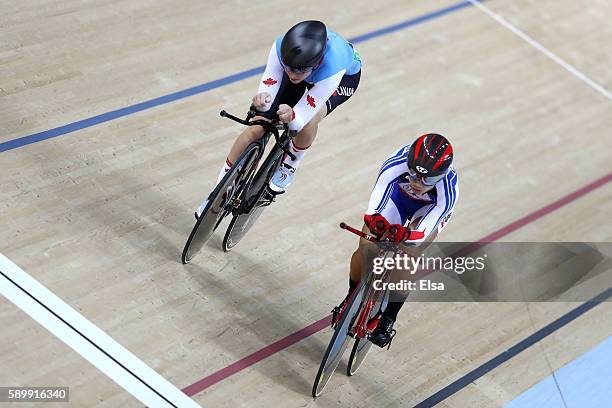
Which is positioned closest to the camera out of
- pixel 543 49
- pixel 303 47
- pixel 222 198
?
pixel 303 47

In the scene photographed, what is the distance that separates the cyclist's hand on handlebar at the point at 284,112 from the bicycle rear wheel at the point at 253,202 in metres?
0.40

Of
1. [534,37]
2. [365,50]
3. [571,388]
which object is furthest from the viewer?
[534,37]

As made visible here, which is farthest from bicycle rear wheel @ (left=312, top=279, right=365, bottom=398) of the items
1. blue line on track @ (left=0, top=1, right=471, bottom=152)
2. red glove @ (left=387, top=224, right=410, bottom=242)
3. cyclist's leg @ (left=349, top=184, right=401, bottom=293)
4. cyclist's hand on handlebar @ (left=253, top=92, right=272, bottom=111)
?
blue line on track @ (left=0, top=1, right=471, bottom=152)

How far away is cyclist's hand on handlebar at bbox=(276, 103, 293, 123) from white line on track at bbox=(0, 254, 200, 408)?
1.15 meters

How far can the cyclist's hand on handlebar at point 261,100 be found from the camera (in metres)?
3.74

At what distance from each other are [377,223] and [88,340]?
50.5 inches

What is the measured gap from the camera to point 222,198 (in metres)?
3.97

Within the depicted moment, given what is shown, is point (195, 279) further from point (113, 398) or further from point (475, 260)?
point (475, 260)

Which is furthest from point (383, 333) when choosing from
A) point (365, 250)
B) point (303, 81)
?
point (303, 81)

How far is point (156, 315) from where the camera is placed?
3.96 meters

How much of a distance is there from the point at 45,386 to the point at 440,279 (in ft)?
7.06

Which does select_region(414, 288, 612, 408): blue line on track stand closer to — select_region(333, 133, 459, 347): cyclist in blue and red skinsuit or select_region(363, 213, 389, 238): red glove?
select_region(333, 133, 459, 347): cyclist in blue and red skinsuit

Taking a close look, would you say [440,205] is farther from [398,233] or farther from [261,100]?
[261,100]

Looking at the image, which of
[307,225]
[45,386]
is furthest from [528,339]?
[45,386]
